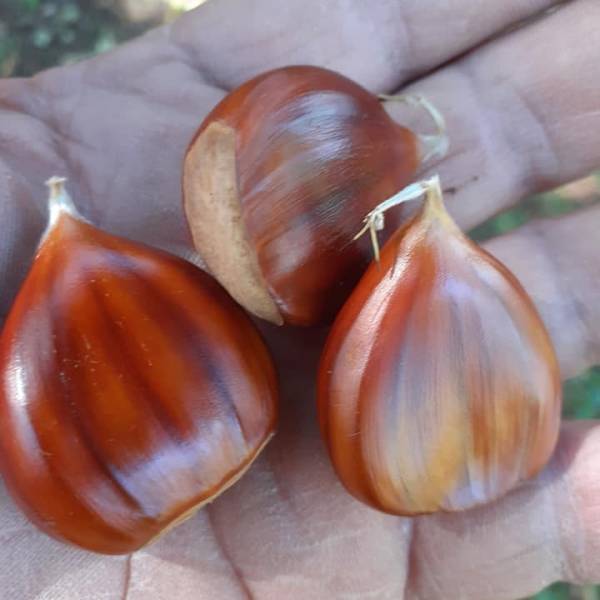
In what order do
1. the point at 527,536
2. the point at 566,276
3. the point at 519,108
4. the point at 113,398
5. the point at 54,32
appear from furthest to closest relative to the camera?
the point at 54,32
the point at 519,108
the point at 566,276
the point at 527,536
the point at 113,398

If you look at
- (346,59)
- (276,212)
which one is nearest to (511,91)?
(346,59)

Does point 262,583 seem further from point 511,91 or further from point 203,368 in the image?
point 511,91

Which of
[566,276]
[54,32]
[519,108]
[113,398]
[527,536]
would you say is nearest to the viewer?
[113,398]

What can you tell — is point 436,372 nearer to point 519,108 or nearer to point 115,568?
point 115,568

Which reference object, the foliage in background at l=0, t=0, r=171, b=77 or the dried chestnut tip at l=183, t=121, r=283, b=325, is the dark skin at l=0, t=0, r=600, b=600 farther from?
the foliage in background at l=0, t=0, r=171, b=77

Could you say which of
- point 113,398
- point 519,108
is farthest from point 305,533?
point 519,108

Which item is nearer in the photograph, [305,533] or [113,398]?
[113,398]
